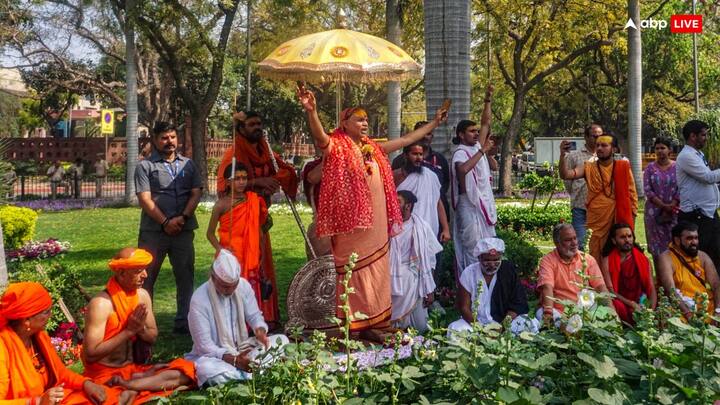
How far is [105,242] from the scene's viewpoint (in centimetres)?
1329

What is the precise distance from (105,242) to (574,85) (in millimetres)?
23303

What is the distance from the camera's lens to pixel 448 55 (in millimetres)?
8156

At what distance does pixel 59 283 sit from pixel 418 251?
3063 millimetres

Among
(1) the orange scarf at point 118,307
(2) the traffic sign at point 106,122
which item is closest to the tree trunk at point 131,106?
(2) the traffic sign at point 106,122

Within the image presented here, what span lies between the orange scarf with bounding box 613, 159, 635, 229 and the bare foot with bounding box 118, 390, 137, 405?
4.72 metres

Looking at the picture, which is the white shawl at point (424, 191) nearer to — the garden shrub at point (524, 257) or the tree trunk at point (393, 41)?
the garden shrub at point (524, 257)

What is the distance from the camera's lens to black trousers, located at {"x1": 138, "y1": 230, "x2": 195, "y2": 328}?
668 centimetres

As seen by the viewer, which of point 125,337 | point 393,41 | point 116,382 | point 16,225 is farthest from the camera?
point 393,41

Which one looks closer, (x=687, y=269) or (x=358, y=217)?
(x=358, y=217)

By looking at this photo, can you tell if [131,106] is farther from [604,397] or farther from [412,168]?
[604,397]

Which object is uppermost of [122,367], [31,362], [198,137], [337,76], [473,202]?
[198,137]

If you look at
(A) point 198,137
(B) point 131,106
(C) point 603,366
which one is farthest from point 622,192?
(B) point 131,106

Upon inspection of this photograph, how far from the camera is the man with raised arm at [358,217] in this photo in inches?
232

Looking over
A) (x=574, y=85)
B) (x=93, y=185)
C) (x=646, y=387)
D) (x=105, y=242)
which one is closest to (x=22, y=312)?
(x=646, y=387)
